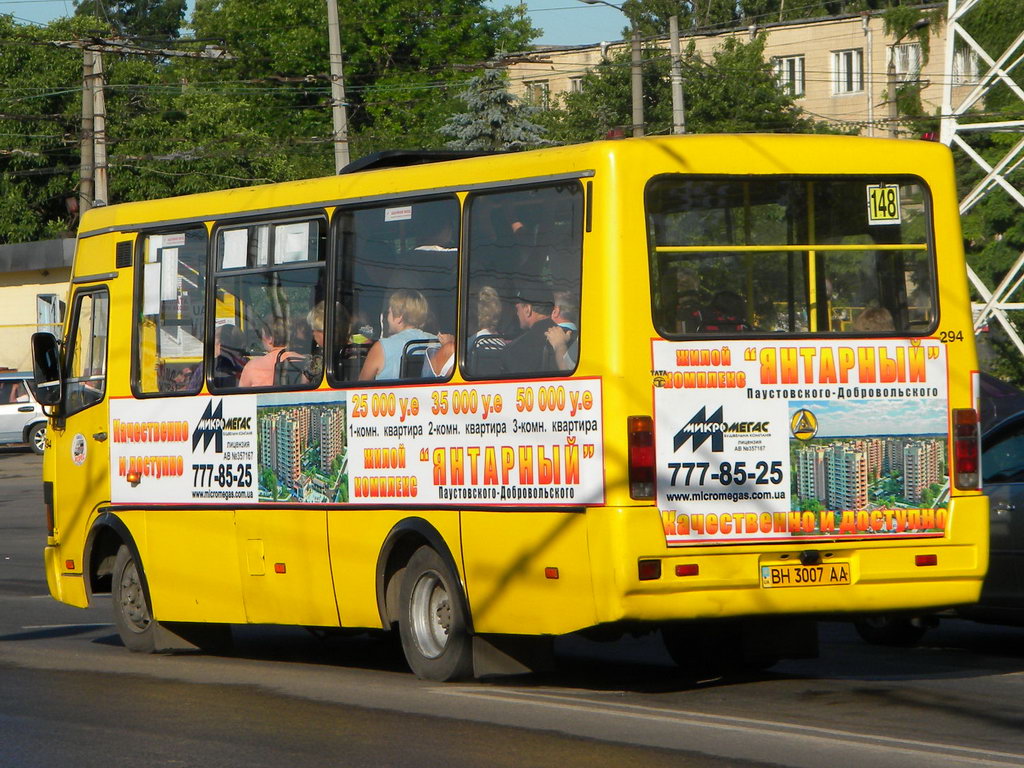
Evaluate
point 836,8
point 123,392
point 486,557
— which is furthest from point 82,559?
point 836,8

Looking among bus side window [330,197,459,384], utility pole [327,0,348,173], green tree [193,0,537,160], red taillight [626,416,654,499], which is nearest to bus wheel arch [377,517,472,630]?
bus side window [330,197,459,384]

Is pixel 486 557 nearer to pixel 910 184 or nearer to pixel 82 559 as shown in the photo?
pixel 910 184

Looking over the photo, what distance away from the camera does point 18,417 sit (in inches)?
1609

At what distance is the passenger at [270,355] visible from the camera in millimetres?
10594

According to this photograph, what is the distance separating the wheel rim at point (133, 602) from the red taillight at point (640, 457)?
464 cm

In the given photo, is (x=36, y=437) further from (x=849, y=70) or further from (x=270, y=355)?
(x=849, y=70)

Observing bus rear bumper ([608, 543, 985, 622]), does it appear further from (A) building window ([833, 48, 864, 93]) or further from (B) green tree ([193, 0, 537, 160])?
(B) green tree ([193, 0, 537, 160])

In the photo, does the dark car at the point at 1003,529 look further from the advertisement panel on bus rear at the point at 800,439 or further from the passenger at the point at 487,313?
the passenger at the point at 487,313

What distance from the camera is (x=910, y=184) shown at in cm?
929

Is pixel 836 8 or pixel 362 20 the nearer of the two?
pixel 362 20

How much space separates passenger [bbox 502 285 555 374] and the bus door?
13.1 feet

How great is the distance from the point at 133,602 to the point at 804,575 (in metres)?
5.13

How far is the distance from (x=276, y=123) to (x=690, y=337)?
2618 inches

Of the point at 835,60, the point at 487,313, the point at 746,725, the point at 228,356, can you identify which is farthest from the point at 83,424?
the point at 835,60
